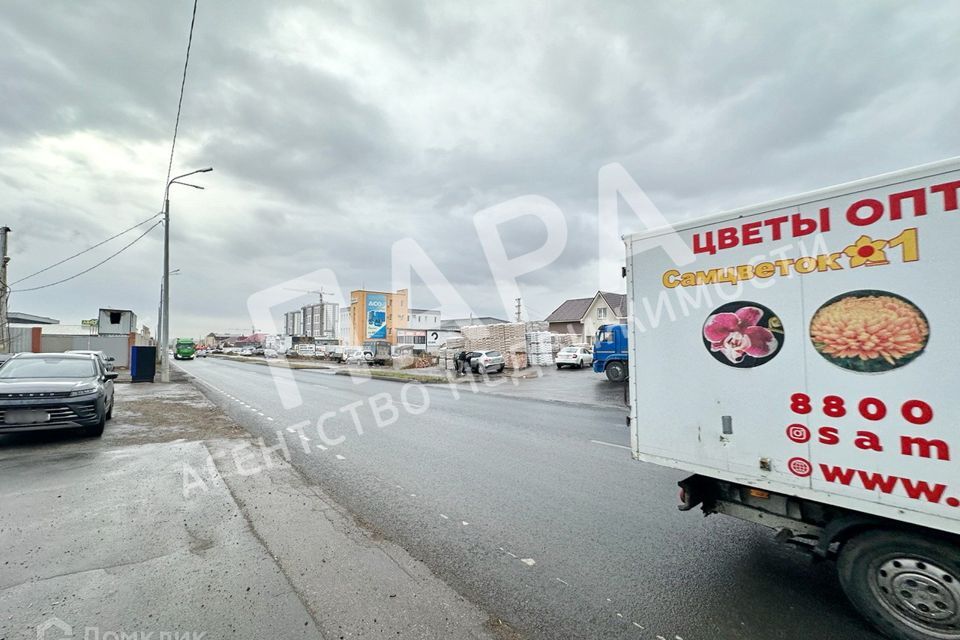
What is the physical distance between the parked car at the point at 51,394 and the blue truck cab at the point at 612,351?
18.1 meters

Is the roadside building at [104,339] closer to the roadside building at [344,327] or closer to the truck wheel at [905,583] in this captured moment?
the truck wheel at [905,583]

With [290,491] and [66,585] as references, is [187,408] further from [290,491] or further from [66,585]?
[66,585]

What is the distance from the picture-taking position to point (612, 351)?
2098cm

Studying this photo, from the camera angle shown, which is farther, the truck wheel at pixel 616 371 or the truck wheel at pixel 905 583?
the truck wheel at pixel 616 371

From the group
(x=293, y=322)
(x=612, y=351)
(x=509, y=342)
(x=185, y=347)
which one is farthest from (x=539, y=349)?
(x=293, y=322)

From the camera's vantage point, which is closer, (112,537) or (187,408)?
(112,537)

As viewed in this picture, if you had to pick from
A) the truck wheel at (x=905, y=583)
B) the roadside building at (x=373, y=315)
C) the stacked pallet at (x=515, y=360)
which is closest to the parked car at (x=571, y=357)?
the stacked pallet at (x=515, y=360)

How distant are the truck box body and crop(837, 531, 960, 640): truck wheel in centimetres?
25

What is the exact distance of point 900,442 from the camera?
2.67m

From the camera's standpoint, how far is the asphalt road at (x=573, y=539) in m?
3.00

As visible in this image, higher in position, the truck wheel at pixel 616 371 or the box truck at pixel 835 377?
the box truck at pixel 835 377

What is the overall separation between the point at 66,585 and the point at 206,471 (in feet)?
10.4

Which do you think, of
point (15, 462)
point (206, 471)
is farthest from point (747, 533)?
point (15, 462)

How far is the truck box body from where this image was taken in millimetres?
2576
